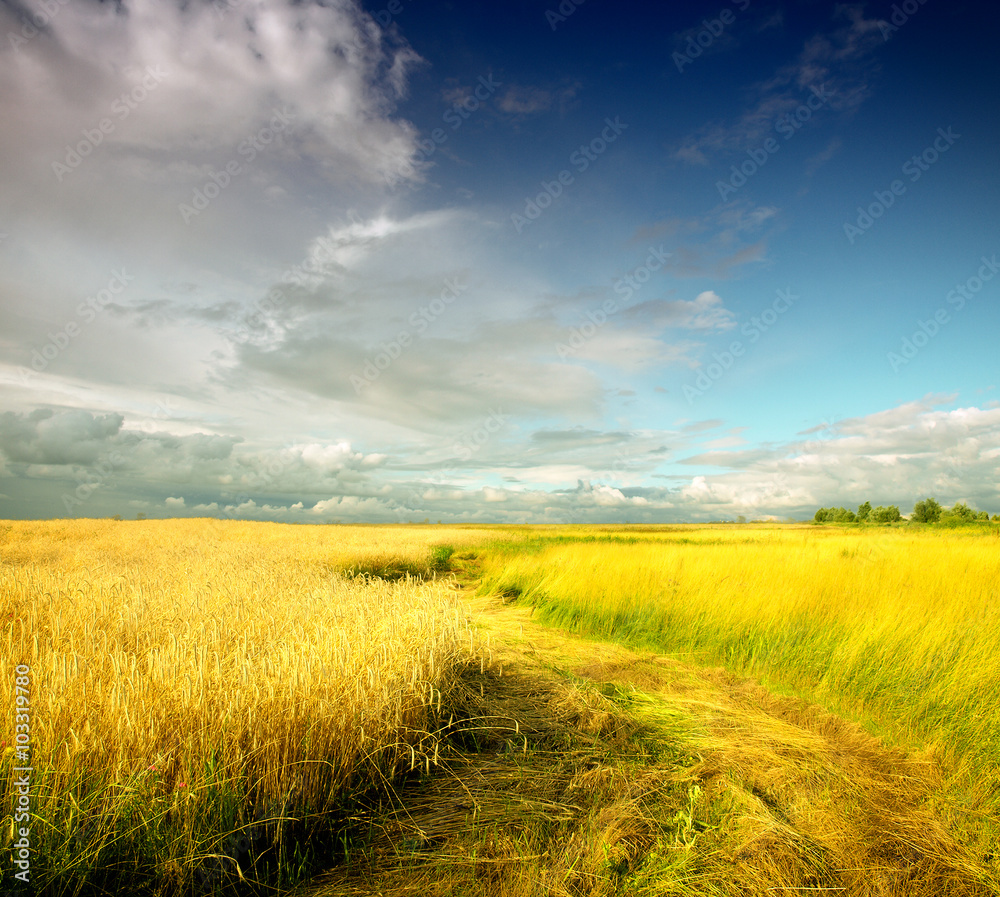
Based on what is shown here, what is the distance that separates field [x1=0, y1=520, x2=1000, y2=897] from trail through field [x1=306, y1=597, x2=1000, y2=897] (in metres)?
0.02

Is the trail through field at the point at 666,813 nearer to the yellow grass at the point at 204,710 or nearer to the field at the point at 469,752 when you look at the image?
the field at the point at 469,752

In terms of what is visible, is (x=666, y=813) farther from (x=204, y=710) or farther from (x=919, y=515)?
(x=919, y=515)

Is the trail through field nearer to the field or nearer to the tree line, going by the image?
the field

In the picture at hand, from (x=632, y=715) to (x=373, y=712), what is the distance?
2381 mm

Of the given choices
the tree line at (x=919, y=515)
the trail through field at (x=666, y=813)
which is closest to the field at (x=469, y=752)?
the trail through field at (x=666, y=813)

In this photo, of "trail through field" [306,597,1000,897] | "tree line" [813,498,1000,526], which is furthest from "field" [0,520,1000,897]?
"tree line" [813,498,1000,526]

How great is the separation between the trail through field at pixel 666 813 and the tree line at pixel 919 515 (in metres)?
47.1

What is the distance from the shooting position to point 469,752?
139 inches

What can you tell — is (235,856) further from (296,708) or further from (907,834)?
(907,834)

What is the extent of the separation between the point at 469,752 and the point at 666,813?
1.43 meters

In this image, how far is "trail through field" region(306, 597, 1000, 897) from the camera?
7.48 ft

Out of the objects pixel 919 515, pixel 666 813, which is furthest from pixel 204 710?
pixel 919 515

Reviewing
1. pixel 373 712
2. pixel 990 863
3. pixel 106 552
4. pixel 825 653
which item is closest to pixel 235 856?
pixel 373 712

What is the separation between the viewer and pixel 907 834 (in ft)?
8.86
